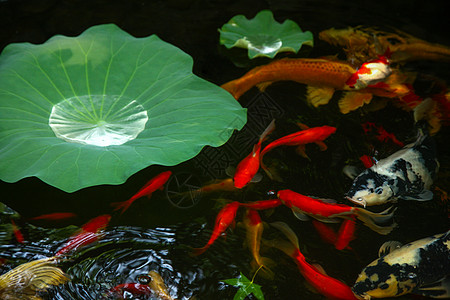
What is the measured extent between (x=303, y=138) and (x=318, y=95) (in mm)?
510

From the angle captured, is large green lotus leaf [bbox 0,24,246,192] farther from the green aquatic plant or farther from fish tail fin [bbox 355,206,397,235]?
fish tail fin [bbox 355,206,397,235]

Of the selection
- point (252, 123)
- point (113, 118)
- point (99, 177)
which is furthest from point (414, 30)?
point (99, 177)

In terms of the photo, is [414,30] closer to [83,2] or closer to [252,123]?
[252,123]

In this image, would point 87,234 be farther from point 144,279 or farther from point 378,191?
point 378,191

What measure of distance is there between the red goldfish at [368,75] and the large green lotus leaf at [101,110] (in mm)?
858

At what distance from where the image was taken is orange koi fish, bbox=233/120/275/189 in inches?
81.8

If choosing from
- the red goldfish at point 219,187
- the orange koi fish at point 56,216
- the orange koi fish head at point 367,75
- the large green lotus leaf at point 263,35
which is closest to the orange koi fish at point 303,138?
the red goldfish at point 219,187

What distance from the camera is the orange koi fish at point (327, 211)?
195 cm

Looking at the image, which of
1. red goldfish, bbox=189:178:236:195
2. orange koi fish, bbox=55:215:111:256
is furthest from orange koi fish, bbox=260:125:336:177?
orange koi fish, bbox=55:215:111:256

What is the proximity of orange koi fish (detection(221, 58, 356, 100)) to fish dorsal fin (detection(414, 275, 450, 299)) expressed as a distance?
130cm

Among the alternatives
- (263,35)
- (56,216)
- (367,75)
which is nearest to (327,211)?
(367,75)

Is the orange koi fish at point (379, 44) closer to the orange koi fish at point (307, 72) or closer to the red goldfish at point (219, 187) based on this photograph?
the orange koi fish at point (307, 72)

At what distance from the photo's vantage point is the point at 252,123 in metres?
2.49

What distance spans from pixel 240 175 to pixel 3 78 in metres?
1.20
